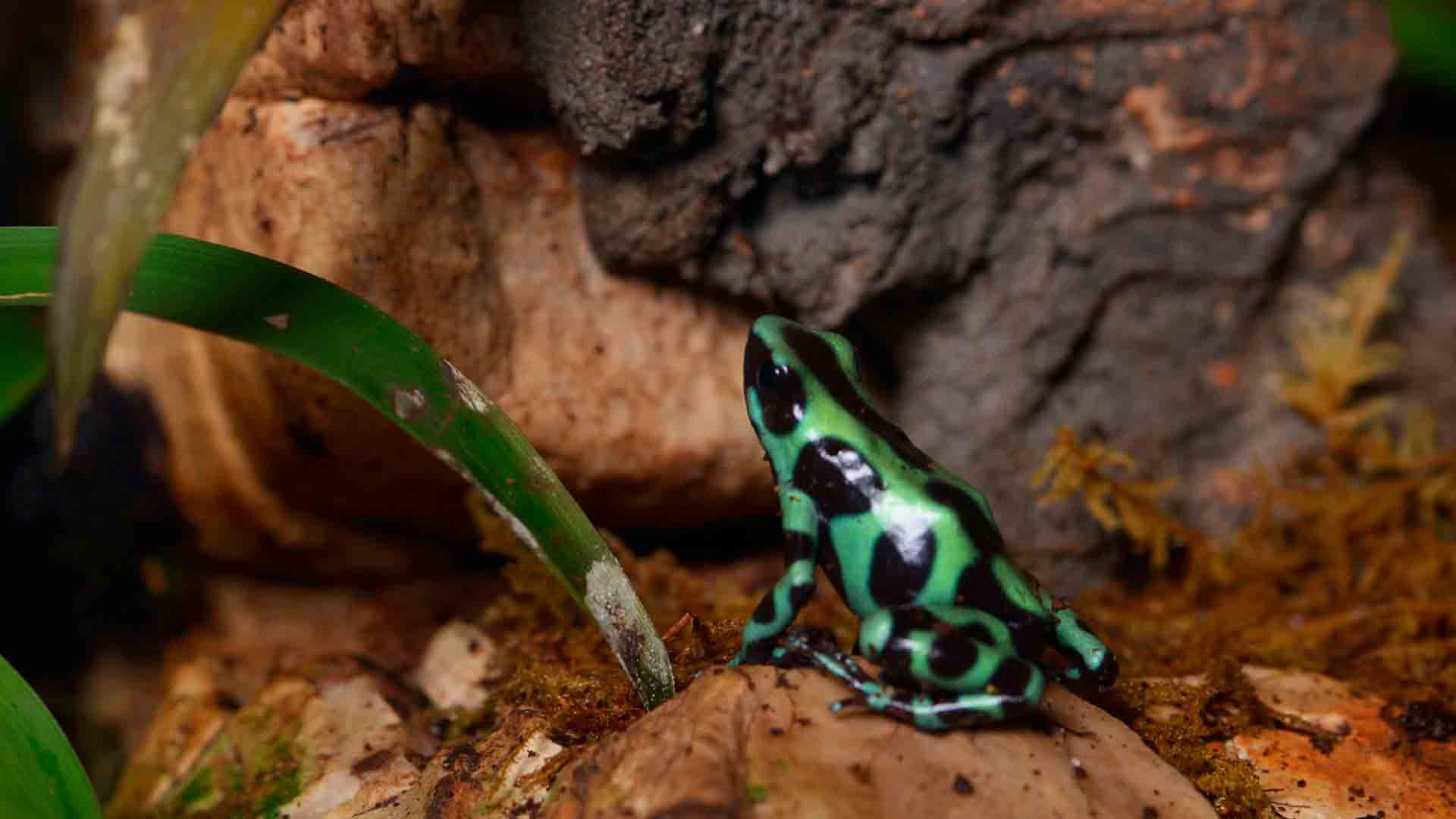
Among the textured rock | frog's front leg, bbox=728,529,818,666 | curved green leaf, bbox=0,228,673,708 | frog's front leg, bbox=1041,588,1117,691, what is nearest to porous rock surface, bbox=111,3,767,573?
the textured rock

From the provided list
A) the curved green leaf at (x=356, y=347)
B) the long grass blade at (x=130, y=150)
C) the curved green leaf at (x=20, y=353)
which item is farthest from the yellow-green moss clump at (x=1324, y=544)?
the curved green leaf at (x=20, y=353)

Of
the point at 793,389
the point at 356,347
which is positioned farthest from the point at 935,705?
the point at 356,347

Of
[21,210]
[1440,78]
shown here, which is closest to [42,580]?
[21,210]

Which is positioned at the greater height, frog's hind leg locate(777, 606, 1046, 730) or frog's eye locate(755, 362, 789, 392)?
frog's eye locate(755, 362, 789, 392)

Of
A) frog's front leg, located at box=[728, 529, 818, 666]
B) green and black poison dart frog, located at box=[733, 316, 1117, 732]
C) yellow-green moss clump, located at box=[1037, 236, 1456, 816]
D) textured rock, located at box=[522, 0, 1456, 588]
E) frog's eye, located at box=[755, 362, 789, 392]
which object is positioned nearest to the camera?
green and black poison dart frog, located at box=[733, 316, 1117, 732]

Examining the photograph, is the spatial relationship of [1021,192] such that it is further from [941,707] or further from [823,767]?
[823,767]

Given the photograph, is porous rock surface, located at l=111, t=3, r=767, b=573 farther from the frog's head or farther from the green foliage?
the green foliage
